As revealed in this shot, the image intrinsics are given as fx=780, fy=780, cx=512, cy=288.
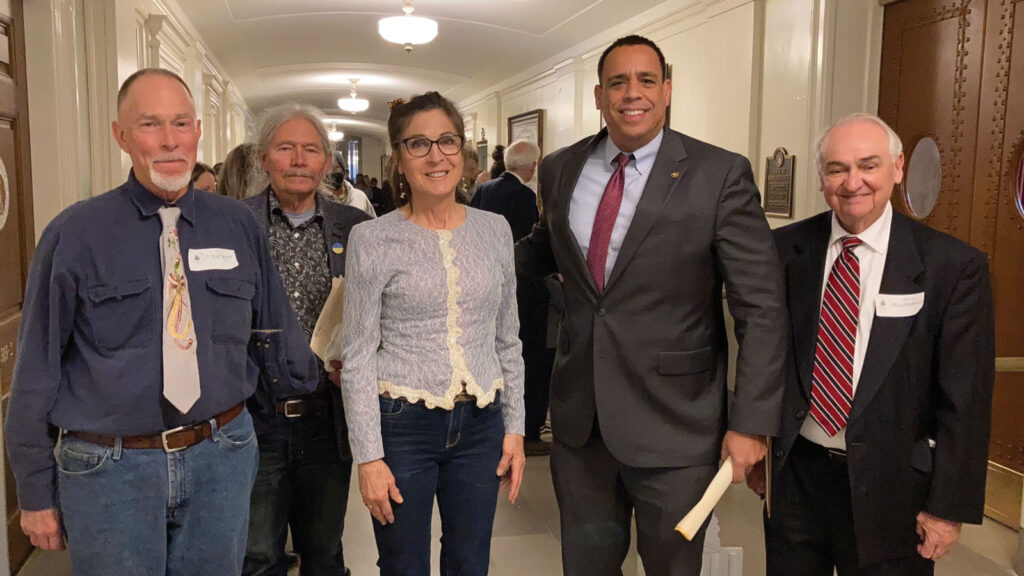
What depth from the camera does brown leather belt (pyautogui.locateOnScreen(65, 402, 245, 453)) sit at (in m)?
1.53

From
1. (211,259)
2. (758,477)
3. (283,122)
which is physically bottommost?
(758,477)

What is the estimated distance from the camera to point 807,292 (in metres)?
1.90

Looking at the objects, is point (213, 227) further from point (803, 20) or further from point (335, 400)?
point (803, 20)

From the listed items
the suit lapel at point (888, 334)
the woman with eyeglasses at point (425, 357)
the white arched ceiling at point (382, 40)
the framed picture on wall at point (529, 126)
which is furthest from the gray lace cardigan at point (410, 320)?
the framed picture on wall at point (529, 126)

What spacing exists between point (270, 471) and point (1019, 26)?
3877mm

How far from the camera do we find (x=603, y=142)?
2.12m

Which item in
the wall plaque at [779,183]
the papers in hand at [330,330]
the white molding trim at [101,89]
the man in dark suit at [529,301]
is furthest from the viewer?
the wall plaque at [779,183]

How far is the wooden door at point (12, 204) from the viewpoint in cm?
311

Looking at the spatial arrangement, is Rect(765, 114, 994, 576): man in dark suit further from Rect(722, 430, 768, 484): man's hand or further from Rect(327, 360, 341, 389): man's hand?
Rect(327, 360, 341, 389): man's hand

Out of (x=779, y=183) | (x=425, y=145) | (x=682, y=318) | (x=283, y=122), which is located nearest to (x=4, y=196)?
(x=283, y=122)

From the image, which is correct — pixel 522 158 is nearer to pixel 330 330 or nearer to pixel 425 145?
pixel 330 330

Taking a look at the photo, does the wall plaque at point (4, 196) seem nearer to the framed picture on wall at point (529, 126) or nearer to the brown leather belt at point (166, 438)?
the brown leather belt at point (166, 438)

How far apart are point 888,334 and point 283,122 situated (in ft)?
5.55

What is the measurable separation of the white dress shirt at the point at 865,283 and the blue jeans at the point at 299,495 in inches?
50.7
